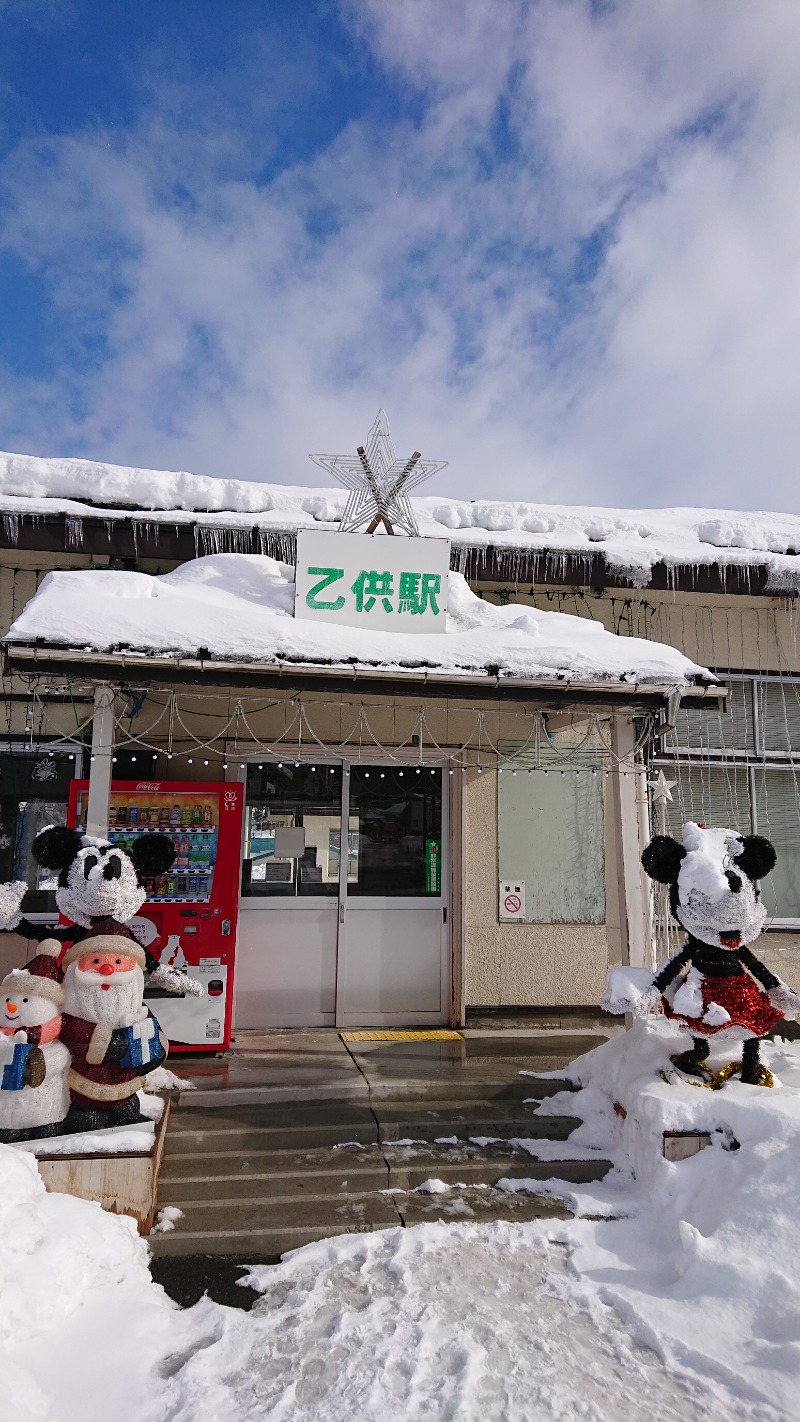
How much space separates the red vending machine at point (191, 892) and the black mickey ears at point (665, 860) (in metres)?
3.49

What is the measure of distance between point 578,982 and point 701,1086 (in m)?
3.26

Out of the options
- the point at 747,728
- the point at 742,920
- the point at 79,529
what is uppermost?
the point at 79,529

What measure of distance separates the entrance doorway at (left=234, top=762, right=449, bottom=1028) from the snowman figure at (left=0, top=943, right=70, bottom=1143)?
3283 mm

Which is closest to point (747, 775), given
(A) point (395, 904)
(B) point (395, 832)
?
(B) point (395, 832)

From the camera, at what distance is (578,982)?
323 inches

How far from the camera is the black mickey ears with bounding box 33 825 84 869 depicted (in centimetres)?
505

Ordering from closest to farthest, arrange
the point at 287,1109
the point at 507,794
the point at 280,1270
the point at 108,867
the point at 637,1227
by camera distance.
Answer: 1. the point at 280,1270
2. the point at 637,1227
3. the point at 108,867
4. the point at 287,1109
5. the point at 507,794

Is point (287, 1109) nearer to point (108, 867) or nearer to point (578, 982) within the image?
point (108, 867)

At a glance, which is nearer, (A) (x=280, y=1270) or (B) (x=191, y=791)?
(A) (x=280, y=1270)

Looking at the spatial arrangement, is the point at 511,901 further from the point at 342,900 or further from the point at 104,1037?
the point at 104,1037

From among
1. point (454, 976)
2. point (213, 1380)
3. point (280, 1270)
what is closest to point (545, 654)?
point (454, 976)

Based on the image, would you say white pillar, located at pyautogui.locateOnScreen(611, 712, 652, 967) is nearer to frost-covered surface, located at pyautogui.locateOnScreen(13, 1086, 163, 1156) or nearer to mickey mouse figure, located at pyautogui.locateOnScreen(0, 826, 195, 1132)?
mickey mouse figure, located at pyautogui.locateOnScreen(0, 826, 195, 1132)

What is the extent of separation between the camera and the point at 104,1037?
4.57 metres

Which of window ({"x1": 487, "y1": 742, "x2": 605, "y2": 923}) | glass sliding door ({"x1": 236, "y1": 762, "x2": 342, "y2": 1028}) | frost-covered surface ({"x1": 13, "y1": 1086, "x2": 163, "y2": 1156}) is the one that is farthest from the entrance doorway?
frost-covered surface ({"x1": 13, "y1": 1086, "x2": 163, "y2": 1156})
